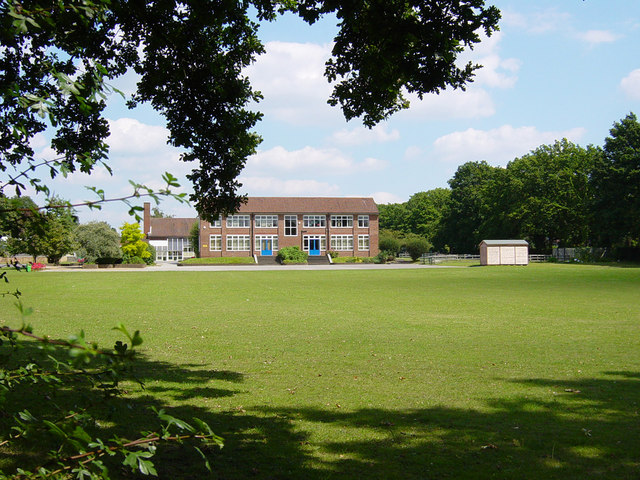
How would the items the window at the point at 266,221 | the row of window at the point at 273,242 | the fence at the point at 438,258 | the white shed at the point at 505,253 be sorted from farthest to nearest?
the window at the point at 266,221
the row of window at the point at 273,242
the fence at the point at 438,258
the white shed at the point at 505,253

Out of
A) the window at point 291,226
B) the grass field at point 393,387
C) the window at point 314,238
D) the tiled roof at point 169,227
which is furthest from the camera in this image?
the tiled roof at point 169,227

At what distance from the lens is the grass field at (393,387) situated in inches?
220

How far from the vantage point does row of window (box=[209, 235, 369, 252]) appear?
276 feet

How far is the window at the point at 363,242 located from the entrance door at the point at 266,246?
1363cm

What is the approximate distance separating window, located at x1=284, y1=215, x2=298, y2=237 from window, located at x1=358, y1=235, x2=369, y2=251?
32.7 feet

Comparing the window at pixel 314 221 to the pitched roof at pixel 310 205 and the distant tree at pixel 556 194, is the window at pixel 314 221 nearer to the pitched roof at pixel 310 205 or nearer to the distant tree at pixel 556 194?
the pitched roof at pixel 310 205

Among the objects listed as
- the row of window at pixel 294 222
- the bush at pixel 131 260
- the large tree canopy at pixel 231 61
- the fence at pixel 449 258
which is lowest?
the fence at pixel 449 258

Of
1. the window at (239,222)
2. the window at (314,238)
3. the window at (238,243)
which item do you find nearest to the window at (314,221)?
the window at (314,238)

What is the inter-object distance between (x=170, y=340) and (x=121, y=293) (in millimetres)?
14750

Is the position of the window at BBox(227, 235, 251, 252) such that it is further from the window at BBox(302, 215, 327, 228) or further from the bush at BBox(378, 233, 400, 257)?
the bush at BBox(378, 233, 400, 257)

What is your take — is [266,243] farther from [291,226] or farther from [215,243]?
[215,243]

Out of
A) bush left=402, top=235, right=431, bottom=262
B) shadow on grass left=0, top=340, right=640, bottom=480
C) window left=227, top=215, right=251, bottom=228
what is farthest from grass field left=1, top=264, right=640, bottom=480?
window left=227, top=215, right=251, bottom=228

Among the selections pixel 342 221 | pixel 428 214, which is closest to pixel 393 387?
pixel 342 221

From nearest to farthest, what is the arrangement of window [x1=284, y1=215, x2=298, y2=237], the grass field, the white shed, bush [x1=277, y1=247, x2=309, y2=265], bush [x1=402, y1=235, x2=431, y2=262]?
the grass field → the white shed → bush [x1=277, y1=247, x2=309, y2=265] → bush [x1=402, y1=235, x2=431, y2=262] → window [x1=284, y1=215, x2=298, y2=237]
